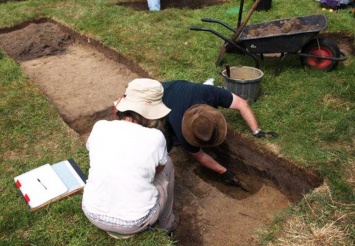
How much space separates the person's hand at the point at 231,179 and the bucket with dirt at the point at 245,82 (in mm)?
1080

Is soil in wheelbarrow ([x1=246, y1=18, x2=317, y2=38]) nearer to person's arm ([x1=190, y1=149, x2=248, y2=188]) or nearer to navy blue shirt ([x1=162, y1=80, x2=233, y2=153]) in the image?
navy blue shirt ([x1=162, y1=80, x2=233, y2=153])

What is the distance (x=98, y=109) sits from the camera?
527 centimetres

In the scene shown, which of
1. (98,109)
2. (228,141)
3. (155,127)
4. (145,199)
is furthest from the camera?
(98,109)

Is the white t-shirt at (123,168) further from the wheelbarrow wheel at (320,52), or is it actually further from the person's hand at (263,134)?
the wheelbarrow wheel at (320,52)

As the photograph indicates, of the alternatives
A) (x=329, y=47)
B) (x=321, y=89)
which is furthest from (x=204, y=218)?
(x=329, y=47)

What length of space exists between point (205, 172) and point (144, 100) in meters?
1.79

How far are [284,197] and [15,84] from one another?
4.32 m

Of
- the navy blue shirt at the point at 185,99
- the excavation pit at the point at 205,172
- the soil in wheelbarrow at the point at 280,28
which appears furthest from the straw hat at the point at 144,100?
the soil in wheelbarrow at the point at 280,28

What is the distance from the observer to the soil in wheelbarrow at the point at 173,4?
376 inches

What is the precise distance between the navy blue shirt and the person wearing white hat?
0.66 meters

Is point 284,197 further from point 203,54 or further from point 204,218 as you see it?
point 203,54

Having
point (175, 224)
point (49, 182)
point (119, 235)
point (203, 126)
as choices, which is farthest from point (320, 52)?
point (49, 182)

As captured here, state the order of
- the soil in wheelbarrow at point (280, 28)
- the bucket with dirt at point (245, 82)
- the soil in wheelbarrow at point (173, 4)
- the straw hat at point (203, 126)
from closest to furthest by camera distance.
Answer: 1. the straw hat at point (203, 126)
2. the bucket with dirt at point (245, 82)
3. the soil in wheelbarrow at point (280, 28)
4. the soil in wheelbarrow at point (173, 4)

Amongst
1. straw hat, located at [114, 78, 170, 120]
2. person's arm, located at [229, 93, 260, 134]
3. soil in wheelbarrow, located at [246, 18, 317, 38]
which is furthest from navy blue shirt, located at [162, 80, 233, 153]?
soil in wheelbarrow, located at [246, 18, 317, 38]
